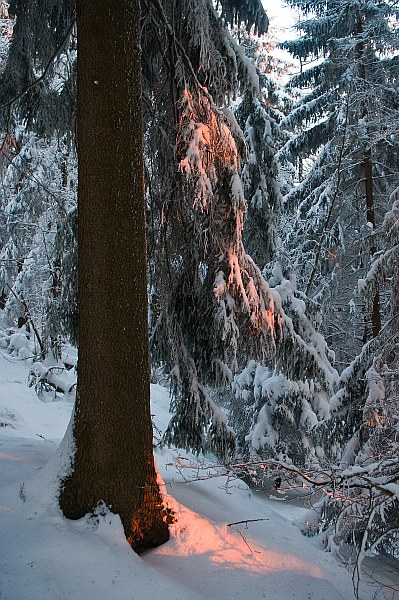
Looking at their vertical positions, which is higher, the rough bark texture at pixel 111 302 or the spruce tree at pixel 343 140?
the spruce tree at pixel 343 140

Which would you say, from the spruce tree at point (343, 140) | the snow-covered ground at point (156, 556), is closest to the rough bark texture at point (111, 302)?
the snow-covered ground at point (156, 556)

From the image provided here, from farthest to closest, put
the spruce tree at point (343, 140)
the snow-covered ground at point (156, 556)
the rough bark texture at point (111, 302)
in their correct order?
the spruce tree at point (343, 140), the rough bark texture at point (111, 302), the snow-covered ground at point (156, 556)

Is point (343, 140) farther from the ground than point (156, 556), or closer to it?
farther from the ground

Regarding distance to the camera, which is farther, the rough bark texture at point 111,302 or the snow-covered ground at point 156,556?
the rough bark texture at point 111,302

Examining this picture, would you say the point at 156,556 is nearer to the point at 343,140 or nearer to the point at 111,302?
the point at 111,302

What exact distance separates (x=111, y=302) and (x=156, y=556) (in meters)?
1.97

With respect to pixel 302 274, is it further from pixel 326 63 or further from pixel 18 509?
pixel 18 509

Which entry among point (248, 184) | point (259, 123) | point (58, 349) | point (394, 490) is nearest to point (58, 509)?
point (394, 490)

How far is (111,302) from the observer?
12.4 feet

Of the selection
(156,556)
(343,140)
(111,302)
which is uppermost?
(343,140)

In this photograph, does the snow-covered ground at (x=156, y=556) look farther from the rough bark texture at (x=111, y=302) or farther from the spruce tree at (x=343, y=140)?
the spruce tree at (x=343, y=140)

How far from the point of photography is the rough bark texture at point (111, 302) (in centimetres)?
372

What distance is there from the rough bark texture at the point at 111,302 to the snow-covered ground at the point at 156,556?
19 cm

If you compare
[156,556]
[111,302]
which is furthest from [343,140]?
[156,556]
